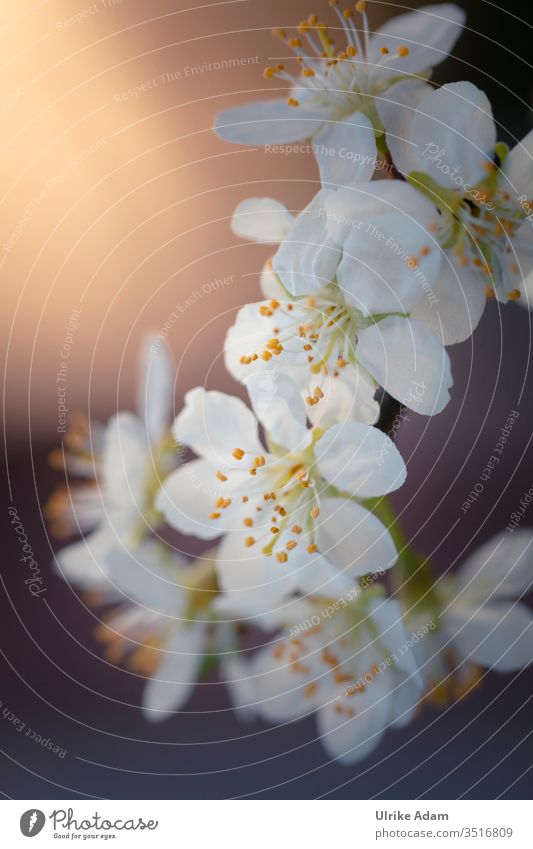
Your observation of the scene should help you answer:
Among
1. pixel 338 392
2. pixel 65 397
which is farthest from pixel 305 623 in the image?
pixel 65 397

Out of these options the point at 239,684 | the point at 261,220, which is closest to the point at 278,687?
the point at 239,684

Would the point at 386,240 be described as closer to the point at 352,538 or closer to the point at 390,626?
the point at 352,538

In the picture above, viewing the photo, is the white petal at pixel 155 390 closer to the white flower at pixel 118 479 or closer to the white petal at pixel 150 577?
the white flower at pixel 118 479

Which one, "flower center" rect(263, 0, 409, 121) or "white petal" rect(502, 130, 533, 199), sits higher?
"flower center" rect(263, 0, 409, 121)

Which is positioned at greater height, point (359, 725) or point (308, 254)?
point (308, 254)

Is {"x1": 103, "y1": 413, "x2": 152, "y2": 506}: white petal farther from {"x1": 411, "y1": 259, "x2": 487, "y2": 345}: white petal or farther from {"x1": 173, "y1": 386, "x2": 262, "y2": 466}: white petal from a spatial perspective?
{"x1": 411, "y1": 259, "x2": 487, "y2": 345}: white petal

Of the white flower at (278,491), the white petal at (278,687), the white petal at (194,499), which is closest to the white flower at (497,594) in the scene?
the white flower at (278,491)
